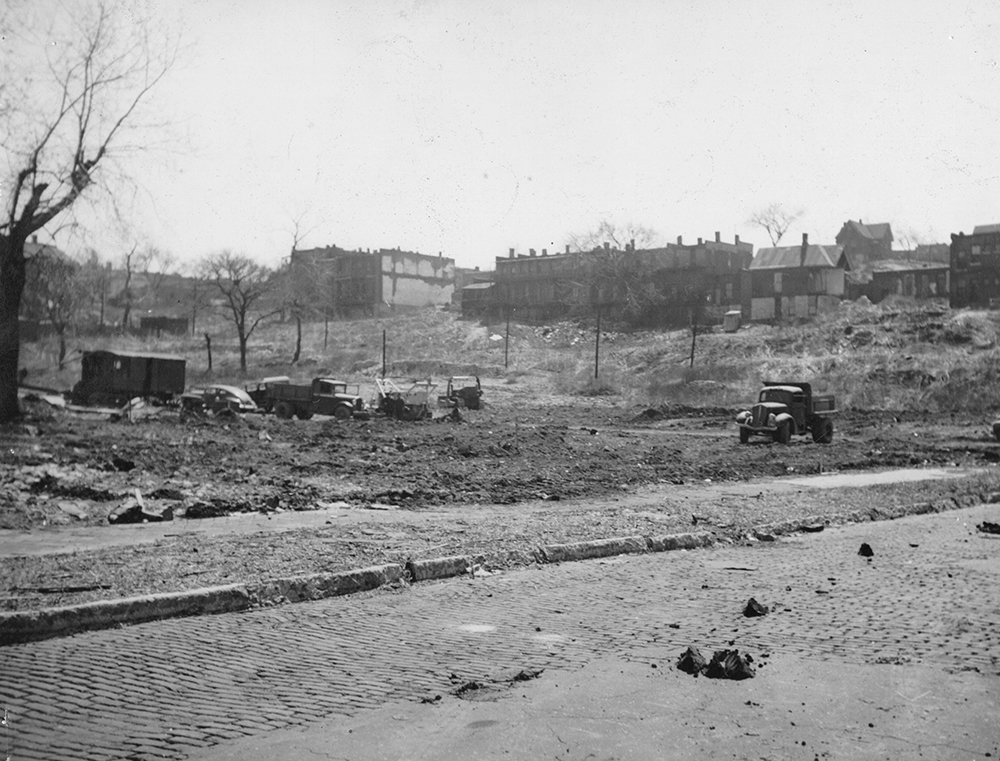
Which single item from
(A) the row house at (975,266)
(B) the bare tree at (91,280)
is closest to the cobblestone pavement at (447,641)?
(B) the bare tree at (91,280)

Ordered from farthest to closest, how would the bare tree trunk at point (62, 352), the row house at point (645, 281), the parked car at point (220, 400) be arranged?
1. the row house at point (645, 281)
2. the bare tree trunk at point (62, 352)
3. the parked car at point (220, 400)

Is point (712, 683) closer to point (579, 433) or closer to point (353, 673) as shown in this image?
point (353, 673)

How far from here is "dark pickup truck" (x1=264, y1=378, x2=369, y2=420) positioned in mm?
40469

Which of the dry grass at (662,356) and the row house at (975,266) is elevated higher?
the row house at (975,266)

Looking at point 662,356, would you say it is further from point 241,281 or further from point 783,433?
point 783,433

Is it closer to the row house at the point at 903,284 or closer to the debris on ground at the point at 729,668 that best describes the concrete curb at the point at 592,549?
the debris on ground at the point at 729,668

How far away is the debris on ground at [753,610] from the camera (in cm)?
742

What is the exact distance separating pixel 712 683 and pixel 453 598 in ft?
10.6

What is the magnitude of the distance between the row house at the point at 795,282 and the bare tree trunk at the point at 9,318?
61.5m

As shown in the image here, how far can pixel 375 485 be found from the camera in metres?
17.1

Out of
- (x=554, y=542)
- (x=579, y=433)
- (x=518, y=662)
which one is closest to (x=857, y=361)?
(x=579, y=433)

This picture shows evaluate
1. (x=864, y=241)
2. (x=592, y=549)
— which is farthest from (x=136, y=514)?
(x=864, y=241)

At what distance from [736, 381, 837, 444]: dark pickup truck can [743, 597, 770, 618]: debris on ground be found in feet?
74.9

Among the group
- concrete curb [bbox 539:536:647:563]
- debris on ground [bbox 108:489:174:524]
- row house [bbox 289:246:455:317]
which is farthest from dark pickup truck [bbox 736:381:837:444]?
row house [bbox 289:246:455:317]
